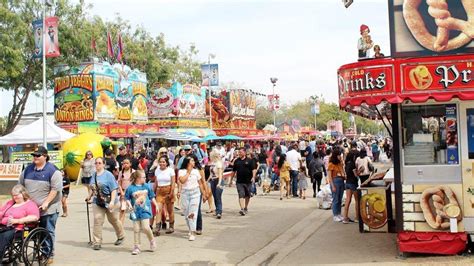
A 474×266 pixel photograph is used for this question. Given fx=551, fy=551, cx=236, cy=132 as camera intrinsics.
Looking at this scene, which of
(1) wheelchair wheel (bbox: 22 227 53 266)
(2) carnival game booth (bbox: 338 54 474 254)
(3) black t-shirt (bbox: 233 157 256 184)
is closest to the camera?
(2) carnival game booth (bbox: 338 54 474 254)

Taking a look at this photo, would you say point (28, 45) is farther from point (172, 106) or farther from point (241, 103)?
point (241, 103)

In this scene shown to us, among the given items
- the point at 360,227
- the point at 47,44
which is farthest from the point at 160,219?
the point at 47,44

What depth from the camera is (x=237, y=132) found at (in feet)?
170

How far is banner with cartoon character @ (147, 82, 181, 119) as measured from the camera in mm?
42000

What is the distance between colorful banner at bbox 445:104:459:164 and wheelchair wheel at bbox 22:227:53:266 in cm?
595

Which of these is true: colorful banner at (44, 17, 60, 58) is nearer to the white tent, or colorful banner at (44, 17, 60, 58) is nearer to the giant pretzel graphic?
the white tent

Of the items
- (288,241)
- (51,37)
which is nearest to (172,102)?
(51,37)

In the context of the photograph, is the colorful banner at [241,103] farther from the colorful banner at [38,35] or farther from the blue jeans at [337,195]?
the blue jeans at [337,195]

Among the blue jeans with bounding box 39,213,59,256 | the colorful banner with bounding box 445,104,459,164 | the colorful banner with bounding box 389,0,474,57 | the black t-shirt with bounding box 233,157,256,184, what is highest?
the colorful banner with bounding box 389,0,474,57

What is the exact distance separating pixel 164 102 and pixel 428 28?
3541cm

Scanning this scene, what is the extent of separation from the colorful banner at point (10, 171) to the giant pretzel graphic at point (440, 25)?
51.4 feet

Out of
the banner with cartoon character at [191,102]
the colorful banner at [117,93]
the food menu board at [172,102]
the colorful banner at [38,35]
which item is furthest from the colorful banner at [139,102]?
the colorful banner at [38,35]

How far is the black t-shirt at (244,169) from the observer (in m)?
13.1

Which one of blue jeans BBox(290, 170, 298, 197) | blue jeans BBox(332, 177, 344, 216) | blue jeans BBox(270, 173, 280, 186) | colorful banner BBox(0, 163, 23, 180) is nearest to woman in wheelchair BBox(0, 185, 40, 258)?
blue jeans BBox(332, 177, 344, 216)
